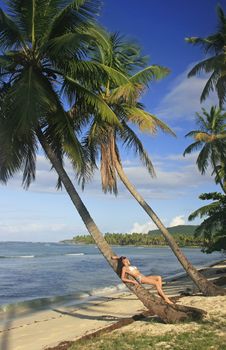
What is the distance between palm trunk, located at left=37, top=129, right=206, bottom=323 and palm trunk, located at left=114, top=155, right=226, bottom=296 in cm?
390

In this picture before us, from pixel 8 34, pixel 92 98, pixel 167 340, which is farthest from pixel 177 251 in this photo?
pixel 8 34

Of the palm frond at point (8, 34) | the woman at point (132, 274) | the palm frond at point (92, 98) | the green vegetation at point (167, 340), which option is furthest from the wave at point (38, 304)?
the palm frond at point (8, 34)

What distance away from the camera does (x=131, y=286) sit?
1000 centimetres

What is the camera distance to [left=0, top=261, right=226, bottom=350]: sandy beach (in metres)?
10.0

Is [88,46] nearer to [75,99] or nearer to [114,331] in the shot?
[75,99]

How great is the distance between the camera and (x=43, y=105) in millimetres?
10359

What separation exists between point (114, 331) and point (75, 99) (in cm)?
575

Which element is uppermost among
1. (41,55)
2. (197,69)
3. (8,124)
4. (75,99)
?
(197,69)

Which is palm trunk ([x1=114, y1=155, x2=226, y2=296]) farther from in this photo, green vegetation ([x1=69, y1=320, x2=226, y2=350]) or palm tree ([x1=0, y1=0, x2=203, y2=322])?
green vegetation ([x1=69, y1=320, x2=226, y2=350])

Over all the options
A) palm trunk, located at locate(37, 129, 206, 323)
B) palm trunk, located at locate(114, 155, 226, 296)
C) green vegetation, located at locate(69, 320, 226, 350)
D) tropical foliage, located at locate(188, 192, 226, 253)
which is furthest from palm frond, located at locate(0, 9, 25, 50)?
tropical foliage, located at locate(188, 192, 226, 253)

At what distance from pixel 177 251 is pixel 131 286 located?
5.05 metres

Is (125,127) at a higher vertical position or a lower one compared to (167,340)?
higher

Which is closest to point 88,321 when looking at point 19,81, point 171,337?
point 171,337

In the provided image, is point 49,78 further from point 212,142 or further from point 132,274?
point 212,142
